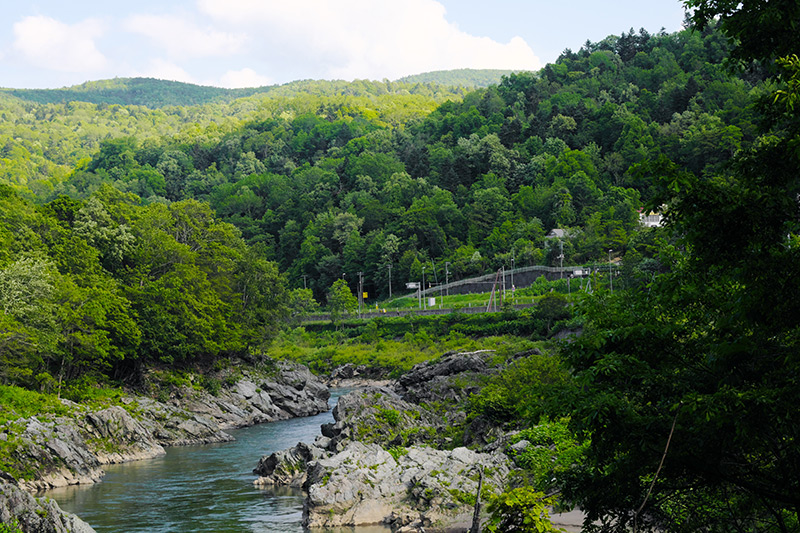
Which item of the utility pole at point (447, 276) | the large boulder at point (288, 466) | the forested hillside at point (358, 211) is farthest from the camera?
the utility pole at point (447, 276)

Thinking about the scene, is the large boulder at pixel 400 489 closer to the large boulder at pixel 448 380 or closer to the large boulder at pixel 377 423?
the large boulder at pixel 377 423

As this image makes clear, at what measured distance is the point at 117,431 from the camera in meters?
41.3

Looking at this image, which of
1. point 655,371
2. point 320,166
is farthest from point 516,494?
point 320,166

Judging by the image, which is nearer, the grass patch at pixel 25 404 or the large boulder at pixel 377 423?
the grass patch at pixel 25 404

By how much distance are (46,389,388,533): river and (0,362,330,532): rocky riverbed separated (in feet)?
3.74

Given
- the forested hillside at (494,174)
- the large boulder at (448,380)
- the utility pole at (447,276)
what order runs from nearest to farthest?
1. the large boulder at (448,380)
2. the utility pole at (447,276)
3. the forested hillside at (494,174)

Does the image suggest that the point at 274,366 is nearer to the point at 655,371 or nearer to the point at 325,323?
the point at 325,323

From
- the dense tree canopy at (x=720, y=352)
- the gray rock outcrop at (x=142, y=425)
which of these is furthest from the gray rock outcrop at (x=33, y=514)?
the dense tree canopy at (x=720, y=352)

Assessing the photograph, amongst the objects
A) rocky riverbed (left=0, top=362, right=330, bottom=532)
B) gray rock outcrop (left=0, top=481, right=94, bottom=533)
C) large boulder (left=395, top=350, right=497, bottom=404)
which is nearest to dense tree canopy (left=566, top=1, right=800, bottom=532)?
gray rock outcrop (left=0, top=481, right=94, bottom=533)

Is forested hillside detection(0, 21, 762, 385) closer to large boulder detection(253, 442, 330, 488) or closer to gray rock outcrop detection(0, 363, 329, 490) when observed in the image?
gray rock outcrop detection(0, 363, 329, 490)

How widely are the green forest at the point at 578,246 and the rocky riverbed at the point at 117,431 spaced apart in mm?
3524

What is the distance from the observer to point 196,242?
68.6 meters

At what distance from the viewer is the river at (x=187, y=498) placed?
2759cm

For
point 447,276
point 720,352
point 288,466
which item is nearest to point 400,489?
point 288,466
